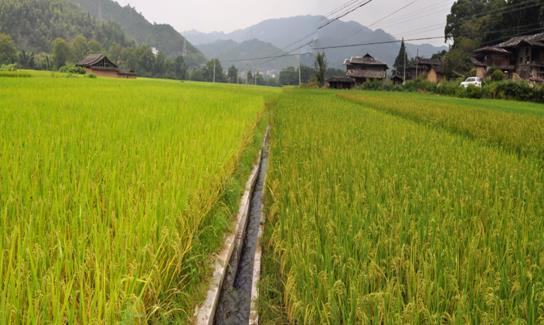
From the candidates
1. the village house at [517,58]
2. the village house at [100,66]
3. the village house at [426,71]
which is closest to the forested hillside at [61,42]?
the village house at [100,66]

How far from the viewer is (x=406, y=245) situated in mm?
1992

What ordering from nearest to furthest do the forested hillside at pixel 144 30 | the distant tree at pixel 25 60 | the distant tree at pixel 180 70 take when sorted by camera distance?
the distant tree at pixel 25 60 → the distant tree at pixel 180 70 → the forested hillside at pixel 144 30

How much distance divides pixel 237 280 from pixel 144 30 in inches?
6946

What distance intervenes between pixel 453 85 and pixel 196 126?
2569 cm

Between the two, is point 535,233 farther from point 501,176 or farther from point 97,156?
point 97,156

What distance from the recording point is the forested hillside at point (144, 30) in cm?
14150

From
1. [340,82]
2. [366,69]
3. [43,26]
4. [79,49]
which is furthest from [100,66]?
[43,26]

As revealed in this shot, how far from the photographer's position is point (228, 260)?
8.91 ft

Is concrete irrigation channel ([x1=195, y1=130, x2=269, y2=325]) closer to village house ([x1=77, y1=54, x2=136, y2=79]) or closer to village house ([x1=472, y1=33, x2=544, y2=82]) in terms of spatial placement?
village house ([x1=472, y1=33, x2=544, y2=82])

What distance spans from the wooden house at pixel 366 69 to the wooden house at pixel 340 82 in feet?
6.17

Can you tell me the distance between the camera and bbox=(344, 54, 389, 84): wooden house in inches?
1956

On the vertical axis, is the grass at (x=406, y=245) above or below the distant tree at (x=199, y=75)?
below

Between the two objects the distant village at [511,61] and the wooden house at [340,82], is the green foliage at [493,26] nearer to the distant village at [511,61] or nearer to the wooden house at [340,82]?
the distant village at [511,61]

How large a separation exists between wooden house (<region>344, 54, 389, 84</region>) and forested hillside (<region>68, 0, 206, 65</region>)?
3398 inches
